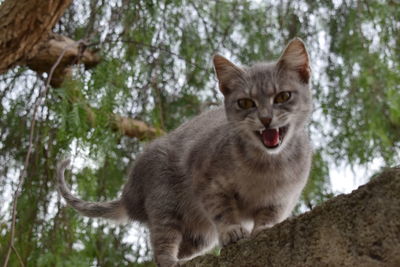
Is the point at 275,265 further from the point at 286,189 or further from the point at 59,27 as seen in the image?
the point at 59,27

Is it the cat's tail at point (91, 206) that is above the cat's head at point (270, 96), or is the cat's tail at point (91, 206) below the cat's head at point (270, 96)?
below

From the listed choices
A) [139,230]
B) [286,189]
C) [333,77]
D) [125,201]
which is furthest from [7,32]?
[333,77]

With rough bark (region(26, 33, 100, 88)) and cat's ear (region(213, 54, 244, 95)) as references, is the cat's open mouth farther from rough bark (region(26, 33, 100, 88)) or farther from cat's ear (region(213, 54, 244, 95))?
rough bark (region(26, 33, 100, 88))

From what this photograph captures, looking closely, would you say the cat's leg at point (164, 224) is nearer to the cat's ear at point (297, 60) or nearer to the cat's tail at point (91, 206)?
the cat's tail at point (91, 206)

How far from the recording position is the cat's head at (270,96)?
287cm

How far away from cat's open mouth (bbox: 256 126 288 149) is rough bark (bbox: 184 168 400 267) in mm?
788

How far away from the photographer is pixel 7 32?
3.52m

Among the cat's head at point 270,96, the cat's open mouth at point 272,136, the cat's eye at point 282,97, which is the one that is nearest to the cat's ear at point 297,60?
the cat's head at point 270,96

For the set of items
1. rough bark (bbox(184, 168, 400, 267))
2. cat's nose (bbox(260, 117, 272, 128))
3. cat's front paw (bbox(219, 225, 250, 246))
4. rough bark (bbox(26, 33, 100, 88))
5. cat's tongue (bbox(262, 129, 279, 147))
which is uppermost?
rough bark (bbox(26, 33, 100, 88))

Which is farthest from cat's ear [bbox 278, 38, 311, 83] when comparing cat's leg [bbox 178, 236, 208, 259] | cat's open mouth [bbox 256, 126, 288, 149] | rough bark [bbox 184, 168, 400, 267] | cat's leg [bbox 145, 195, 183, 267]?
rough bark [bbox 184, 168, 400, 267]

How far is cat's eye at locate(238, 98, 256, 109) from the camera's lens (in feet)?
9.91

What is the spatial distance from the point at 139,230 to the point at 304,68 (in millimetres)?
1616

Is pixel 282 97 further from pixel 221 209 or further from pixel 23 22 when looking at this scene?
pixel 23 22

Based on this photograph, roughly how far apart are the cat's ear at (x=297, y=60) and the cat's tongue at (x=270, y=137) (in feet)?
1.30
